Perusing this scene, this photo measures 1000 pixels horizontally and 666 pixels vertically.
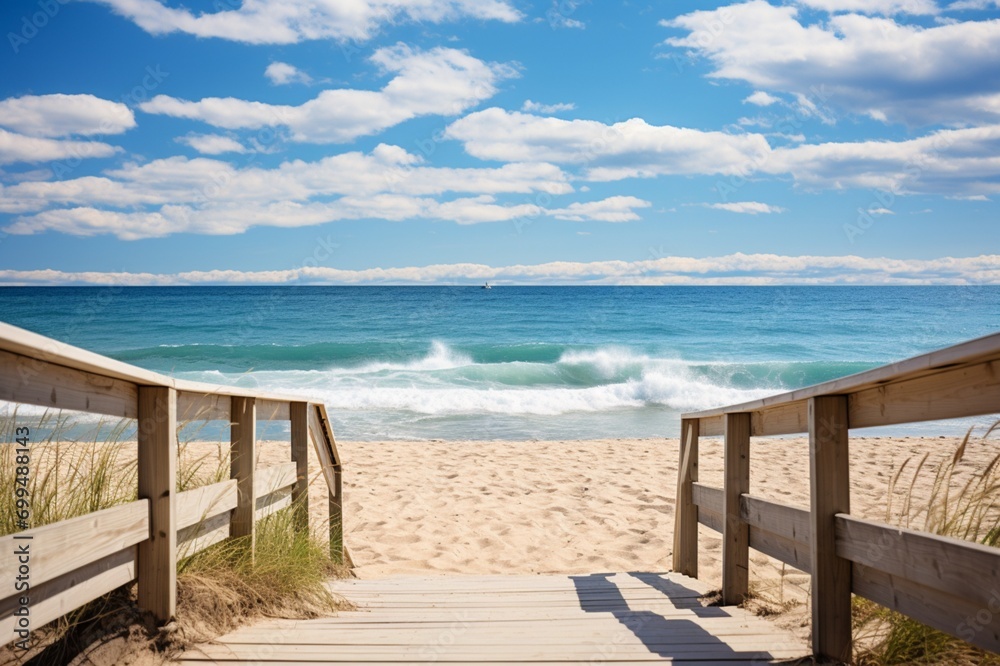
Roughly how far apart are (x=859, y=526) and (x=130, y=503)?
2607 mm

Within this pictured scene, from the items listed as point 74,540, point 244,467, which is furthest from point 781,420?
point 74,540

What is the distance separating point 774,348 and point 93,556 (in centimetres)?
3293

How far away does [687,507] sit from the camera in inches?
202

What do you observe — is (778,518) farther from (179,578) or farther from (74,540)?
(74,540)

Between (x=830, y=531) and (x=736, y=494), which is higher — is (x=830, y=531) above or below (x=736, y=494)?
above

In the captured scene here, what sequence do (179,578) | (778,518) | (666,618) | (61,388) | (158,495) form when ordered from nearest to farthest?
1. (61,388)
2. (158,495)
3. (179,578)
4. (778,518)
5. (666,618)

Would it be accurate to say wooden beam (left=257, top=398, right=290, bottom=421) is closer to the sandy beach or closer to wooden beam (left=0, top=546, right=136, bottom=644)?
wooden beam (left=0, top=546, right=136, bottom=644)

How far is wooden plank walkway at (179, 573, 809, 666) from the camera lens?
118 inches

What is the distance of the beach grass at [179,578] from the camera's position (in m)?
2.62

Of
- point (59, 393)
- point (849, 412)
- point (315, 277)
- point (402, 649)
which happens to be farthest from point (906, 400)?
point (315, 277)

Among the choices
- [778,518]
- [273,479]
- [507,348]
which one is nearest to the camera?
[778,518]

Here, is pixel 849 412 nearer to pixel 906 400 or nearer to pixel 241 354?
pixel 906 400

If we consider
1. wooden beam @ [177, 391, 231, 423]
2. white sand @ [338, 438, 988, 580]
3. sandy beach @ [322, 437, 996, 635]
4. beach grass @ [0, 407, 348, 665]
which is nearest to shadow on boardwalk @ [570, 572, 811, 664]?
sandy beach @ [322, 437, 996, 635]

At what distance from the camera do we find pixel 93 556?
7.85 ft
